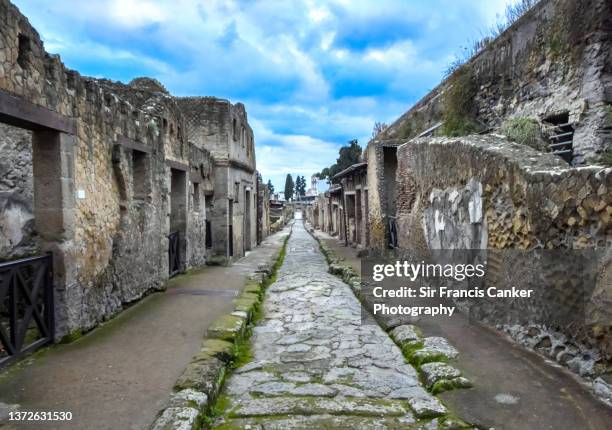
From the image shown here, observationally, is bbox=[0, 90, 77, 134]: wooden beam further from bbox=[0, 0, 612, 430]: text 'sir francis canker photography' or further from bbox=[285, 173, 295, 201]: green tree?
bbox=[285, 173, 295, 201]: green tree

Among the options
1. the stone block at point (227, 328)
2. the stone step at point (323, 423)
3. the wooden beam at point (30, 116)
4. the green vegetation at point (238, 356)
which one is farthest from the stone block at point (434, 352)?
the wooden beam at point (30, 116)

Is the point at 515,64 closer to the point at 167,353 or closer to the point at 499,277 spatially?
the point at 499,277

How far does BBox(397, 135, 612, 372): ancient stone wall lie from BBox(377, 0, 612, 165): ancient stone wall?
2.60m

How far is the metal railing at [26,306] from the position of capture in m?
4.17

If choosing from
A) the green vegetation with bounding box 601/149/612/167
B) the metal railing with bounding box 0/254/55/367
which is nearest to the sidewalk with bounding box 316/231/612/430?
the green vegetation with bounding box 601/149/612/167

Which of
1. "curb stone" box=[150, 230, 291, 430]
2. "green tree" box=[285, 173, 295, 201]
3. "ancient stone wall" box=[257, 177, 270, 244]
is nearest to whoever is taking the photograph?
"curb stone" box=[150, 230, 291, 430]

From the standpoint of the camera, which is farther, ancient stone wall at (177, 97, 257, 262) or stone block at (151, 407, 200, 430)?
ancient stone wall at (177, 97, 257, 262)

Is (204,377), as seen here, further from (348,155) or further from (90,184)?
(348,155)

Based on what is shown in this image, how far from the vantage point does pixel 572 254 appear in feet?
13.7

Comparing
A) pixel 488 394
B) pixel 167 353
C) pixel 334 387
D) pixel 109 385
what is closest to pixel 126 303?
pixel 167 353

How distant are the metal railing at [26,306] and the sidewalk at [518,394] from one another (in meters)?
3.92

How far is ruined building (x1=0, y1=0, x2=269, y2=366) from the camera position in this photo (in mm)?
4332

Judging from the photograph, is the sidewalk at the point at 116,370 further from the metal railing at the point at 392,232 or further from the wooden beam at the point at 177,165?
the metal railing at the point at 392,232

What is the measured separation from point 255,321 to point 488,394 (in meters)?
3.81
